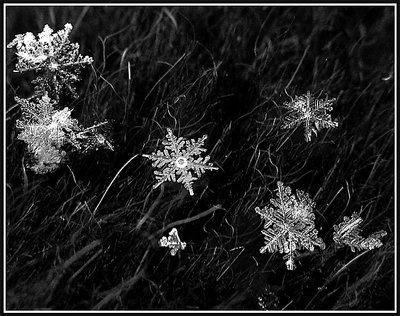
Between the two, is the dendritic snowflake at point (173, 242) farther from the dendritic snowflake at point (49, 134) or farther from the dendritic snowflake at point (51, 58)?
the dendritic snowflake at point (51, 58)

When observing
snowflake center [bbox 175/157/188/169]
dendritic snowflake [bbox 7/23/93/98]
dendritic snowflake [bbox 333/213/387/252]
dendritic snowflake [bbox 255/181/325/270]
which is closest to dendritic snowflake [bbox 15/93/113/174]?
dendritic snowflake [bbox 7/23/93/98]

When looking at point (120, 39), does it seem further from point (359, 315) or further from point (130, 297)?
point (359, 315)

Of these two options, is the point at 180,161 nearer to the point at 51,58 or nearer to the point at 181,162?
the point at 181,162

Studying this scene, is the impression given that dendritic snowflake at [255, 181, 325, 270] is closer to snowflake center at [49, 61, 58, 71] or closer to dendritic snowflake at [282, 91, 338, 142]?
dendritic snowflake at [282, 91, 338, 142]

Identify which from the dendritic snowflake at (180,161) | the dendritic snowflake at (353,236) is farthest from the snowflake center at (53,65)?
the dendritic snowflake at (353,236)

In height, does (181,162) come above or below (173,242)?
above

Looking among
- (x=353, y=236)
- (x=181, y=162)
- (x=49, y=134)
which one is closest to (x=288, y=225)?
(x=353, y=236)

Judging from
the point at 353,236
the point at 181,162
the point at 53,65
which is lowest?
the point at 353,236
